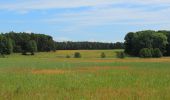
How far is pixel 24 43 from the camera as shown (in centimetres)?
16475

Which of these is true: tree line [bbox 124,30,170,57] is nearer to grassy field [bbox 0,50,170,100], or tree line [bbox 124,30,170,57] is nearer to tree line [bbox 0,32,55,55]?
tree line [bbox 0,32,55,55]

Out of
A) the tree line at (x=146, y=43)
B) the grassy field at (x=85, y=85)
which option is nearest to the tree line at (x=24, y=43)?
the tree line at (x=146, y=43)

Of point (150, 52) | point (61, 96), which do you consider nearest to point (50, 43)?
point (150, 52)

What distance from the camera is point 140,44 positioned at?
5236 inches

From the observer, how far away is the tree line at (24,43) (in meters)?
149

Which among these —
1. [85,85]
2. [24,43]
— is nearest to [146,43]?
[24,43]

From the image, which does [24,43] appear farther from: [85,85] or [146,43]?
[85,85]

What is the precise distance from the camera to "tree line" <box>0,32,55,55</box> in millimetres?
148875

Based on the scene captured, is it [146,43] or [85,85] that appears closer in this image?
[85,85]

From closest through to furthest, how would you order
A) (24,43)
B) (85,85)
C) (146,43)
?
(85,85) < (146,43) < (24,43)

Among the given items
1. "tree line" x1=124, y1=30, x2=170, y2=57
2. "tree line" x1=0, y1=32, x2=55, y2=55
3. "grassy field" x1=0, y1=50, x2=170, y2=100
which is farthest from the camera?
"tree line" x1=0, y1=32, x2=55, y2=55

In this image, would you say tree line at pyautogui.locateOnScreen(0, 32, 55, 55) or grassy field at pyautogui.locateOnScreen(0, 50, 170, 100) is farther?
tree line at pyautogui.locateOnScreen(0, 32, 55, 55)

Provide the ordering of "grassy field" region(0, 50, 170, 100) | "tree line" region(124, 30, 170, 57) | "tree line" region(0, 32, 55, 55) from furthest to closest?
"tree line" region(0, 32, 55, 55)
"tree line" region(124, 30, 170, 57)
"grassy field" region(0, 50, 170, 100)

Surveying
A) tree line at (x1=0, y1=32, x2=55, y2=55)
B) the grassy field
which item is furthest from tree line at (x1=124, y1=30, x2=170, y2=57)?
the grassy field
